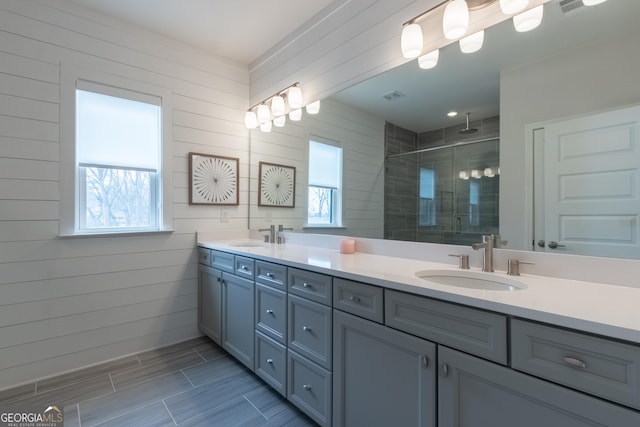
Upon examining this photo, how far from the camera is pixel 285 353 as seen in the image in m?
1.78

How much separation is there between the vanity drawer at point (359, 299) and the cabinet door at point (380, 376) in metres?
0.04

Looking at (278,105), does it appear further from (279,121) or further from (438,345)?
(438,345)

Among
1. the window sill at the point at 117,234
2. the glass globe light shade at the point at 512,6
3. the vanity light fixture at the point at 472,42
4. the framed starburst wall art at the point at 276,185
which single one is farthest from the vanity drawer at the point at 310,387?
the glass globe light shade at the point at 512,6

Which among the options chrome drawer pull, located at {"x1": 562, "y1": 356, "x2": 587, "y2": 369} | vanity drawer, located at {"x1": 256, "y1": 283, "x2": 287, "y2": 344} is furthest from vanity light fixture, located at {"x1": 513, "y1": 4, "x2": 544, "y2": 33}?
vanity drawer, located at {"x1": 256, "y1": 283, "x2": 287, "y2": 344}

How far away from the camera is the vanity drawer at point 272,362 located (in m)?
1.80

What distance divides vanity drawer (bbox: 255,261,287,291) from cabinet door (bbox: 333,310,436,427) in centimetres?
44

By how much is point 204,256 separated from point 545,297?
8.04ft

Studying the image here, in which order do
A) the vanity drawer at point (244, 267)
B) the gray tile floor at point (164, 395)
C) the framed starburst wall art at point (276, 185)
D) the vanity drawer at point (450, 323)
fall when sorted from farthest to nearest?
the framed starburst wall art at point (276, 185) → the vanity drawer at point (244, 267) → the gray tile floor at point (164, 395) → the vanity drawer at point (450, 323)

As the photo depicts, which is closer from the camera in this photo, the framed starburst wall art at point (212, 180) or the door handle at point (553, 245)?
the door handle at point (553, 245)

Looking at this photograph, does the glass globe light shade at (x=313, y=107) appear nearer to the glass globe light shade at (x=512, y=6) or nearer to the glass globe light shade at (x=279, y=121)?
the glass globe light shade at (x=279, y=121)

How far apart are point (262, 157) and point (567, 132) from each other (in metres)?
2.38

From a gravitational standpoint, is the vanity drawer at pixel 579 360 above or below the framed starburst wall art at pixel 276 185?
below

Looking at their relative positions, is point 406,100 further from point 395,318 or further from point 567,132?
point 395,318

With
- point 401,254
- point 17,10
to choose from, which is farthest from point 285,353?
point 17,10
